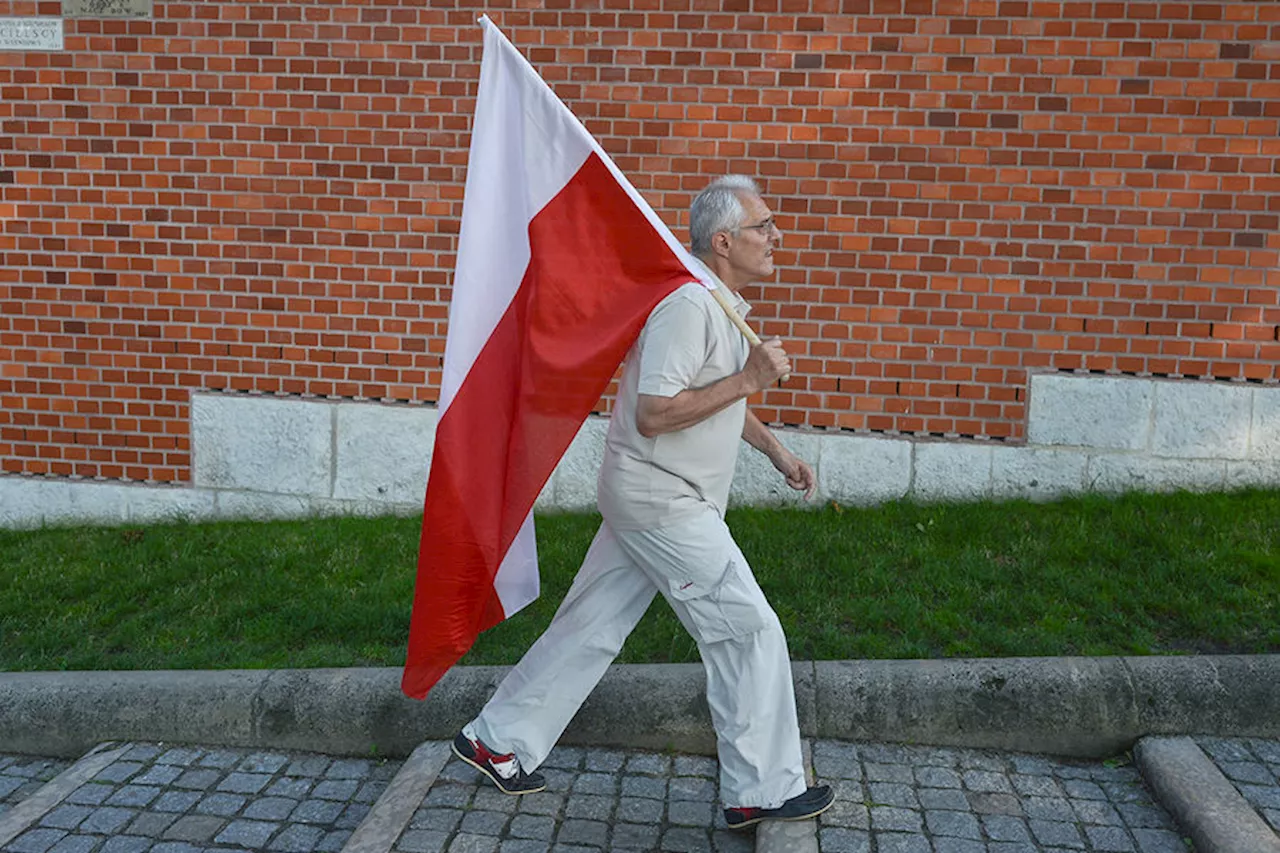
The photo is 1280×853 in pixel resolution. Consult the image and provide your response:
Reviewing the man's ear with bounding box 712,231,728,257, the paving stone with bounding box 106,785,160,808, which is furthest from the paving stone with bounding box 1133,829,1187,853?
the paving stone with bounding box 106,785,160,808

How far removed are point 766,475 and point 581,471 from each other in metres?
0.91

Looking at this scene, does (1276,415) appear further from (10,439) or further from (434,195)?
(10,439)

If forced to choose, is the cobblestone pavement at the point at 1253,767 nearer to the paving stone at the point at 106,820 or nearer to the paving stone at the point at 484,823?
the paving stone at the point at 484,823

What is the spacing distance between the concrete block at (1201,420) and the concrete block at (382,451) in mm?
3476

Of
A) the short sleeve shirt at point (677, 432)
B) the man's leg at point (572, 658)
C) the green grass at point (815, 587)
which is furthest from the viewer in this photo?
the green grass at point (815, 587)

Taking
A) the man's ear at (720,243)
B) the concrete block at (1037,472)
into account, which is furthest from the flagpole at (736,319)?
the concrete block at (1037,472)

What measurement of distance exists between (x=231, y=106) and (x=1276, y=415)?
517cm

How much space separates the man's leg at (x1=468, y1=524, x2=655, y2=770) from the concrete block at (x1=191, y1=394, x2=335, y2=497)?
279 cm

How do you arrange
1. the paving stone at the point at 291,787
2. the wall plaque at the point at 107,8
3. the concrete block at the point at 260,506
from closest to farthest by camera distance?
the paving stone at the point at 291,787 < the wall plaque at the point at 107,8 < the concrete block at the point at 260,506

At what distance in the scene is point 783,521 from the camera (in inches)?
217

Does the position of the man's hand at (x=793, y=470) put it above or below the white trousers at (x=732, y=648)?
above

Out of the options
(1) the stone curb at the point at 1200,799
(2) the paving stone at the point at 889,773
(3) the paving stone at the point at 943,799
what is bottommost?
(3) the paving stone at the point at 943,799

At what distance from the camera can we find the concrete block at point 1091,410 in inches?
221

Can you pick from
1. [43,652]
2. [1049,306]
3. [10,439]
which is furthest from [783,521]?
[10,439]
